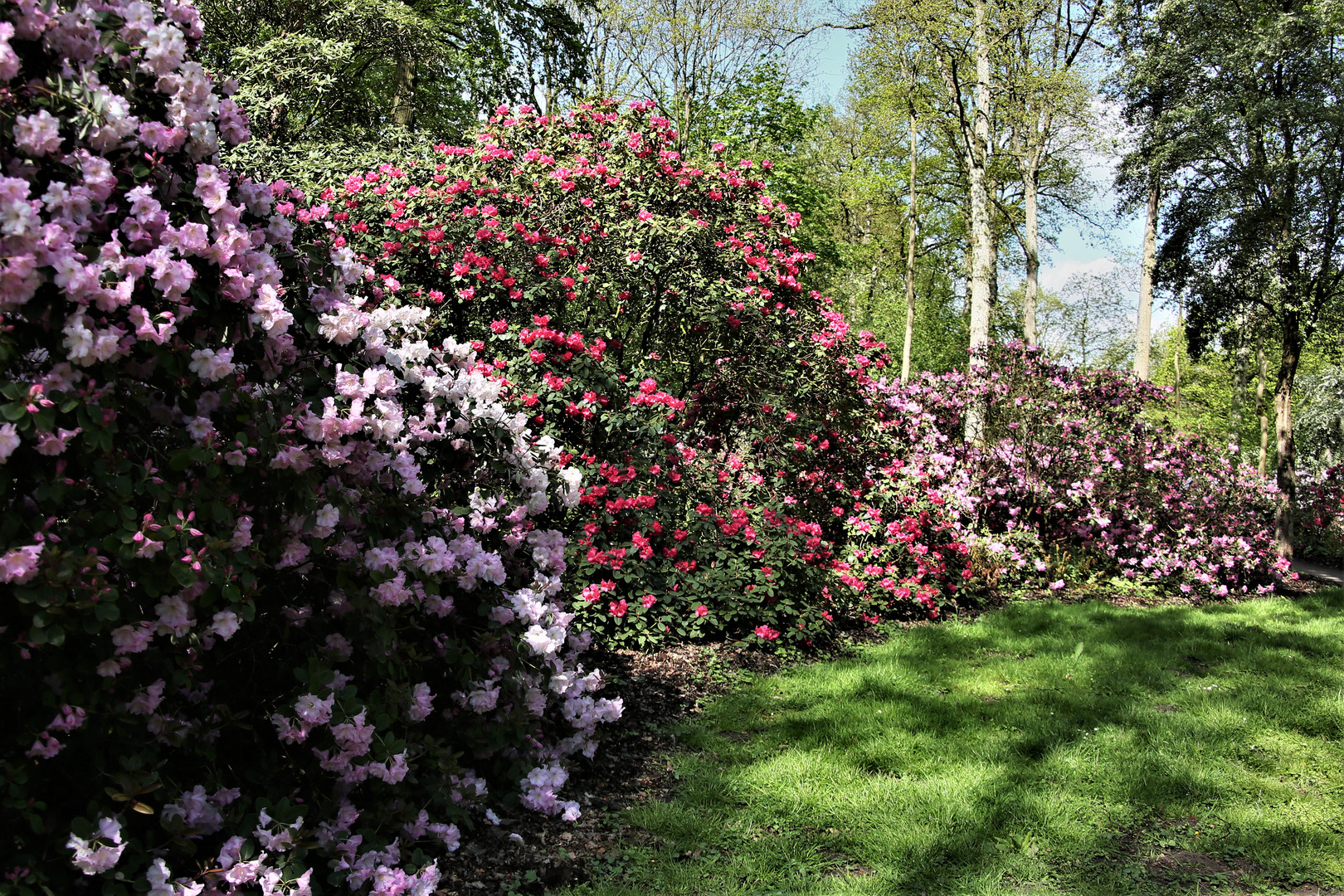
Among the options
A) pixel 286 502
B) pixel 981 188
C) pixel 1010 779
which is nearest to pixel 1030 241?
pixel 981 188

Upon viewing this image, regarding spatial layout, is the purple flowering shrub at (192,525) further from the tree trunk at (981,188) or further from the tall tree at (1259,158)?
the tall tree at (1259,158)

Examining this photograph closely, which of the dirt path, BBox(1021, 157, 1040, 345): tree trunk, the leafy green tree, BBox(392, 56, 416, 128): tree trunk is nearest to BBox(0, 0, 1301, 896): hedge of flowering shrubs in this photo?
the leafy green tree

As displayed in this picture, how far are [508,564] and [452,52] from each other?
15005 mm

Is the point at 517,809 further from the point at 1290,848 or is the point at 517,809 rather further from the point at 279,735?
the point at 1290,848

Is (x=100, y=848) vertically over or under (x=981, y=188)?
under

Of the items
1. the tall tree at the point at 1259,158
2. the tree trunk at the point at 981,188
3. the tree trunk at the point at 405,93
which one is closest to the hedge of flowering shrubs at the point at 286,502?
the tree trunk at the point at 981,188

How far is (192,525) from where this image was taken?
224 cm

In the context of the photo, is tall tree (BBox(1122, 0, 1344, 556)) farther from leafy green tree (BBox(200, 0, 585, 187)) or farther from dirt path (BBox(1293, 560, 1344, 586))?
leafy green tree (BBox(200, 0, 585, 187))

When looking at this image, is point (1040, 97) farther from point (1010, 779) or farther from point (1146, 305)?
point (1010, 779)

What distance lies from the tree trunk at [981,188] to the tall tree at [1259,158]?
7.23 ft

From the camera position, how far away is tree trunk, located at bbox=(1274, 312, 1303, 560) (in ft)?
33.0

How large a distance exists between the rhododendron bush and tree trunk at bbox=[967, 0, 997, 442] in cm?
443

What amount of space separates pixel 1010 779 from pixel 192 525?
3420mm

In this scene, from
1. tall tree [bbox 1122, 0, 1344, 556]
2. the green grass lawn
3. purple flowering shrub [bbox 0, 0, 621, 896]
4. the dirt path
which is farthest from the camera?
the dirt path
